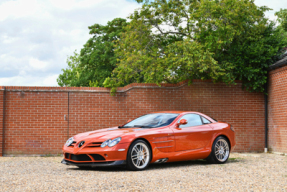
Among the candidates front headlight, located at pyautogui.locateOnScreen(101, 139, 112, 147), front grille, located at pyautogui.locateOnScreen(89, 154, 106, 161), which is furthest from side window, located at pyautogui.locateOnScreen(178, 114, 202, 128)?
front grille, located at pyautogui.locateOnScreen(89, 154, 106, 161)

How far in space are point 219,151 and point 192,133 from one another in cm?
116

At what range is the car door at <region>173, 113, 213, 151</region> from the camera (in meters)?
9.23

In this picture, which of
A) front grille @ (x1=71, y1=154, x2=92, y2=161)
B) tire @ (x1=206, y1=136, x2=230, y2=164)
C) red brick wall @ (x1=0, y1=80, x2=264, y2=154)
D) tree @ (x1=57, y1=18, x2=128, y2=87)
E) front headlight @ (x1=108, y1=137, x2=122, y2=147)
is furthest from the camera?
tree @ (x1=57, y1=18, x2=128, y2=87)

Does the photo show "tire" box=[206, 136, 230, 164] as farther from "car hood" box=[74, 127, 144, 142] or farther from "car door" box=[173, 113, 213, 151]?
"car hood" box=[74, 127, 144, 142]

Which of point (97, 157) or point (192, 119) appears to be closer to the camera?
point (97, 157)

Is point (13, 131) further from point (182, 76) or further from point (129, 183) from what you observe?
point (129, 183)

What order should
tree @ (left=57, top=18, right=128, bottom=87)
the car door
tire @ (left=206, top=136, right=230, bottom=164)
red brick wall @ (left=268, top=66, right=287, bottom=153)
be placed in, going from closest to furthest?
the car door, tire @ (left=206, top=136, right=230, bottom=164), red brick wall @ (left=268, top=66, right=287, bottom=153), tree @ (left=57, top=18, right=128, bottom=87)

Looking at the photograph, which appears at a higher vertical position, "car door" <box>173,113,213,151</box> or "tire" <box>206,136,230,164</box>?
"car door" <box>173,113,213,151</box>

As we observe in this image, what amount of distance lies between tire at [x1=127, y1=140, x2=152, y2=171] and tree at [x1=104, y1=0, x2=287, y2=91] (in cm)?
487

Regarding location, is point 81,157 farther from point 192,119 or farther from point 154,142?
point 192,119

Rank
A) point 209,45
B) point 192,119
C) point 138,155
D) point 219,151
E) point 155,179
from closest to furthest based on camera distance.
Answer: point 155,179 < point 138,155 < point 192,119 < point 219,151 < point 209,45

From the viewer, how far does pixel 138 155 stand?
8.35m

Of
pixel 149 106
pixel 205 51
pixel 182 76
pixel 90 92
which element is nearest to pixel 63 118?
pixel 90 92

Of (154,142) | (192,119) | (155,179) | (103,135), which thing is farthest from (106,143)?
(192,119)
